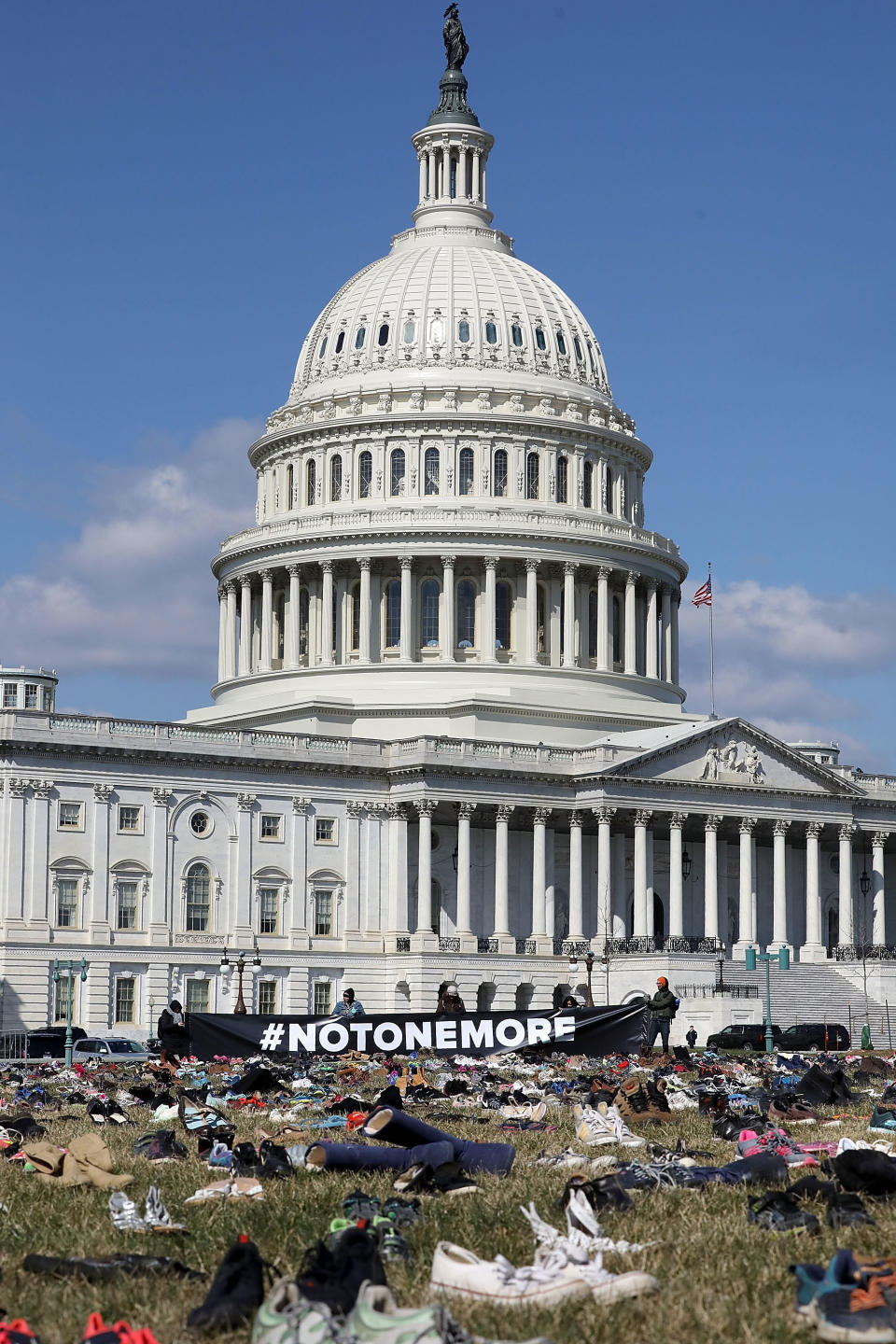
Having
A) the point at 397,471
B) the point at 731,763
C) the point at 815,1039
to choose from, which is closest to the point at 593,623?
the point at 397,471

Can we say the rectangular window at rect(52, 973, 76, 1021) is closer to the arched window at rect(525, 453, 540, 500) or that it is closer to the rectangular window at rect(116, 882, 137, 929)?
the rectangular window at rect(116, 882, 137, 929)

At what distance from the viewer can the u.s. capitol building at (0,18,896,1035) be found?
274 feet

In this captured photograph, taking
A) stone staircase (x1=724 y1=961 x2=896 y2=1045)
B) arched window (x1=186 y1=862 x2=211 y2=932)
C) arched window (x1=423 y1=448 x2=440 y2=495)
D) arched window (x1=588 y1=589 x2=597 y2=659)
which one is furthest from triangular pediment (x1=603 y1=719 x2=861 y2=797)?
arched window (x1=423 y1=448 x2=440 y2=495)

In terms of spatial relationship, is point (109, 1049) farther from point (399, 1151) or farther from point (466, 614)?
point (466, 614)

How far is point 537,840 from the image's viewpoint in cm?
9106

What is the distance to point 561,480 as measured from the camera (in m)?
110

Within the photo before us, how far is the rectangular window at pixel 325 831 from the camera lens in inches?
3492

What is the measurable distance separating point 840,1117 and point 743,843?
2605 inches

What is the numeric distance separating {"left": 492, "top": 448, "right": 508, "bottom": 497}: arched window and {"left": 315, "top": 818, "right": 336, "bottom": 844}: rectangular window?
24.6m

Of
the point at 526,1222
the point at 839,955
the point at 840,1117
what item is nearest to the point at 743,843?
the point at 839,955

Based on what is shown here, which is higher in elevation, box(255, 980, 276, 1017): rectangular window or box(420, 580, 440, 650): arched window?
box(420, 580, 440, 650): arched window

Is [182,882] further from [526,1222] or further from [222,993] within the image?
[526,1222]

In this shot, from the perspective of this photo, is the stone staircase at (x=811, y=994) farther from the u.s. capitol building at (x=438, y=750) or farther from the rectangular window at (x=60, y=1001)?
the rectangular window at (x=60, y=1001)

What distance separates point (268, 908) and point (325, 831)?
4337mm
